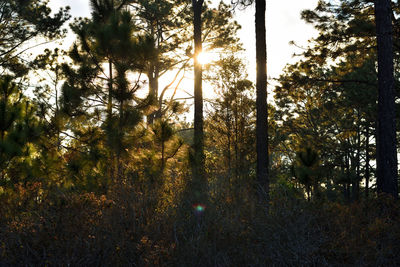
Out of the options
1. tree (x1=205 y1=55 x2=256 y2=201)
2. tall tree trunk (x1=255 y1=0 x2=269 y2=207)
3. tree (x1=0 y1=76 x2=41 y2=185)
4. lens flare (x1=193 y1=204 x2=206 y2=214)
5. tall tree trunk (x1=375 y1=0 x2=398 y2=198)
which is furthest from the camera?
tree (x1=205 y1=55 x2=256 y2=201)

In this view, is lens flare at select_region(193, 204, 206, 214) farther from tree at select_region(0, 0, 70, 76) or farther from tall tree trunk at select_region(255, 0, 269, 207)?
tree at select_region(0, 0, 70, 76)

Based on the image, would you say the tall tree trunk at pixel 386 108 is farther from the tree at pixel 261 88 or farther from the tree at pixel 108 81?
the tree at pixel 108 81

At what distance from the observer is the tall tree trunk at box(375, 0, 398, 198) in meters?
10.3

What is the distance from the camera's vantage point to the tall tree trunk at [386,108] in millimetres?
10312

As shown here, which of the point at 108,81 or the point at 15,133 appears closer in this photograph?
the point at 15,133

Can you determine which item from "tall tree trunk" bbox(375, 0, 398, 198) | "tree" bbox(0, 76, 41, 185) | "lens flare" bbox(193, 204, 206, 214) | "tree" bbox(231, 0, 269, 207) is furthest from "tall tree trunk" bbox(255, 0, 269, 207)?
"tree" bbox(0, 76, 41, 185)

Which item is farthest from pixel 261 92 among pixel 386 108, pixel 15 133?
pixel 15 133

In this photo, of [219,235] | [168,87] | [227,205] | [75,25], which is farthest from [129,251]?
[168,87]

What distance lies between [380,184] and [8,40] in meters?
17.1

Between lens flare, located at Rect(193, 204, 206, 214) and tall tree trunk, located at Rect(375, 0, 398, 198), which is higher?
tall tree trunk, located at Rect(375, 0, 398, 198)

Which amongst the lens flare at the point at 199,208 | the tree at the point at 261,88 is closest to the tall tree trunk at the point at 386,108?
the tree at the point at 261,88

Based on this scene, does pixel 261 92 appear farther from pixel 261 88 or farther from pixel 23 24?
pixel 23 24

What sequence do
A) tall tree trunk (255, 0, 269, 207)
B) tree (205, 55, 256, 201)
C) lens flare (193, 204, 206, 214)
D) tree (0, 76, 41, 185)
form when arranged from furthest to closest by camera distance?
tree (205, 55, 256, 201) < tall tree trunk (255, 0, 269, 207) < tree (0, 76, 41, 185) < lens flare (193, 204, 206, 214)

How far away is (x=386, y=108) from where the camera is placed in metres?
10.5
